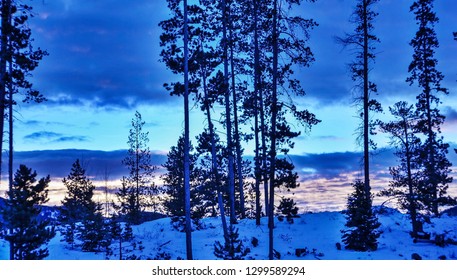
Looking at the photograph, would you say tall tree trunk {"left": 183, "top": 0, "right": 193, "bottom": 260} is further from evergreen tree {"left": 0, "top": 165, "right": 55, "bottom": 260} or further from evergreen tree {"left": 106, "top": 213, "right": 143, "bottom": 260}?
evergreen tree {"left": 0, "top": 165, "right": 55, "bottom": 260}

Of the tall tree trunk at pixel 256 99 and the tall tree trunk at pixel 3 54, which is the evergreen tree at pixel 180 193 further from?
the tall tree trunk at pixel 3 54

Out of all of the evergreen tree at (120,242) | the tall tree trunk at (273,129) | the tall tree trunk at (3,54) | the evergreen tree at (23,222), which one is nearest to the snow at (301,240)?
the evergreen tree at (120,242)

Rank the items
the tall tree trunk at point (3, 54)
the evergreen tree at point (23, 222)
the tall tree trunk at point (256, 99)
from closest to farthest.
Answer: the evergreen tree at point (23, 222)
the tall tree trunk at point (3, 54)
the tall tree trunk at point (256, 99)

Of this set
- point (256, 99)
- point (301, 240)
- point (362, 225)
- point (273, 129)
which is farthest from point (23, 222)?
point (362, 225)

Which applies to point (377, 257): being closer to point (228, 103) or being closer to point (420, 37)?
point (228, 103)

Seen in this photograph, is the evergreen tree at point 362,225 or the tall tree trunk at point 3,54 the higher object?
the tall tree trunk at point 3,54

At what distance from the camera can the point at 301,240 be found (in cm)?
2131

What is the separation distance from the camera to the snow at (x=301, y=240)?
18.0 metres

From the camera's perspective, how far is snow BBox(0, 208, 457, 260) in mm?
17984

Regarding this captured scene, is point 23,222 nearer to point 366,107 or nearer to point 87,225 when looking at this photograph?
point 87,225

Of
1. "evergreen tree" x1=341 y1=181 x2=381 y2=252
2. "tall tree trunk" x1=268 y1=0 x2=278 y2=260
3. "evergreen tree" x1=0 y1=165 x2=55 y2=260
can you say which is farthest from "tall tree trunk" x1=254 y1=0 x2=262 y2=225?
"evergreen tree" x1=0 y1=165 x2=55 y2=260

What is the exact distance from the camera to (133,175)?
40.3 metres
